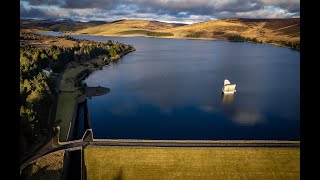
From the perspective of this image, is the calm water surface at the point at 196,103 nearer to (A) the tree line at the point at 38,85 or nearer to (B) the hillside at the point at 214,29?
(A) the tree line at the point at 38,85

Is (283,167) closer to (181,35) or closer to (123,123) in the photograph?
(123,123)

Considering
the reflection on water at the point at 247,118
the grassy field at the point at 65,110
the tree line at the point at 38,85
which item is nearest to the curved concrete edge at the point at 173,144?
the tree line at the point at 38,85

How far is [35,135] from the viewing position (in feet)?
67.7

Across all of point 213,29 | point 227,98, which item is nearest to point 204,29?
point 213,29

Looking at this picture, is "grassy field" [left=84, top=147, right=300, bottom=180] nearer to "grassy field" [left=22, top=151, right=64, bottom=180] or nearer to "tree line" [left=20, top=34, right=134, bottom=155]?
"grassy field" [left=22, top=151, right=64, bottom=180]

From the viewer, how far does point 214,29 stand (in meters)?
137

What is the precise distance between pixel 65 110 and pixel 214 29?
377 ft

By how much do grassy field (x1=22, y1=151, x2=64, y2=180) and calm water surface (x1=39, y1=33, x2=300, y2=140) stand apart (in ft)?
24.0

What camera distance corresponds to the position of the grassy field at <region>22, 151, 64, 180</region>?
631 inches

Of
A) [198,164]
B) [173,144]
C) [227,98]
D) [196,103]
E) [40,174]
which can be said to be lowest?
[40,174]

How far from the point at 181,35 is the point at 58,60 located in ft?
315

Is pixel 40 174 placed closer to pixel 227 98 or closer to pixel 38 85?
pixel 38 85

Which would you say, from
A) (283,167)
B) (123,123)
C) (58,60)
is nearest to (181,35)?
(58,60)

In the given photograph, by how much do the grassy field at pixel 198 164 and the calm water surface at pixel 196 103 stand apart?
7.94m
